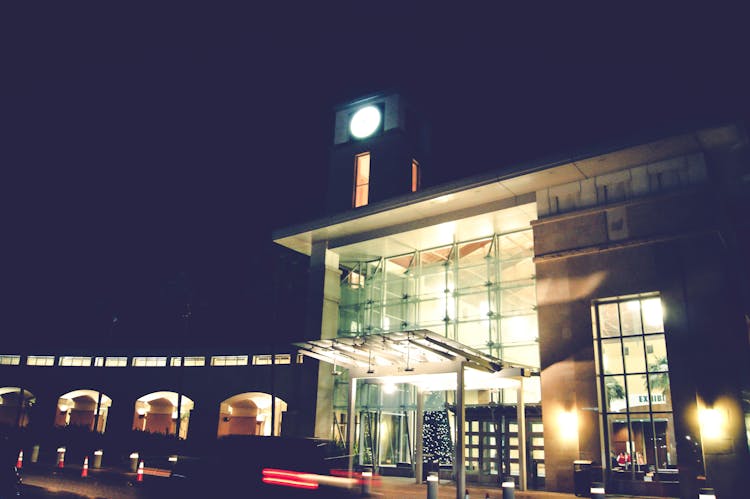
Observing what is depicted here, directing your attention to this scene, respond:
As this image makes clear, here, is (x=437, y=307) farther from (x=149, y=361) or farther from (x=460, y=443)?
(x=149, y=361)

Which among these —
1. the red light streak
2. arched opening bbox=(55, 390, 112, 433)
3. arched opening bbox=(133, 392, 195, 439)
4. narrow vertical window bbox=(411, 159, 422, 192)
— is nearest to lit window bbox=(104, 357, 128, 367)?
arched opening bbox=(55, 390, 112, 433)

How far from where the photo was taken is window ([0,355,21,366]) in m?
41.7

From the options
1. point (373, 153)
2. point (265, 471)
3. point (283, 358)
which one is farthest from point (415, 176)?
point (265, 471)

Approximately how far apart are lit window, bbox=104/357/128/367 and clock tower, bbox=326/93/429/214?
20.5 m

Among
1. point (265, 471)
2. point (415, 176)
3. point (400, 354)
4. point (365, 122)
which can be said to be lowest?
point (265, 471)

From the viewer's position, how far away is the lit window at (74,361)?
40.0 metres

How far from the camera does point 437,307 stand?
24797 mm

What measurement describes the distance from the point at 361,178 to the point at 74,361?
2684 centimetres

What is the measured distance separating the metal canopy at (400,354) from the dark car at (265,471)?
18.9 feet

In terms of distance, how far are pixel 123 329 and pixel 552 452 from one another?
38.5 m

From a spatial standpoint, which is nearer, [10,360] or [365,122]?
[365,122]

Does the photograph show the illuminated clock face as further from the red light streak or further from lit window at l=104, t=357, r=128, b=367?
lit window at l=104, t=357, r=128, b=367

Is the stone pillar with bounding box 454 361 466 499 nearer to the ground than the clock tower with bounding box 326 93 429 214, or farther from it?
nearer to the ground

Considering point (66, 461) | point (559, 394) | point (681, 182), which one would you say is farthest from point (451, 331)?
point (66, 461)
